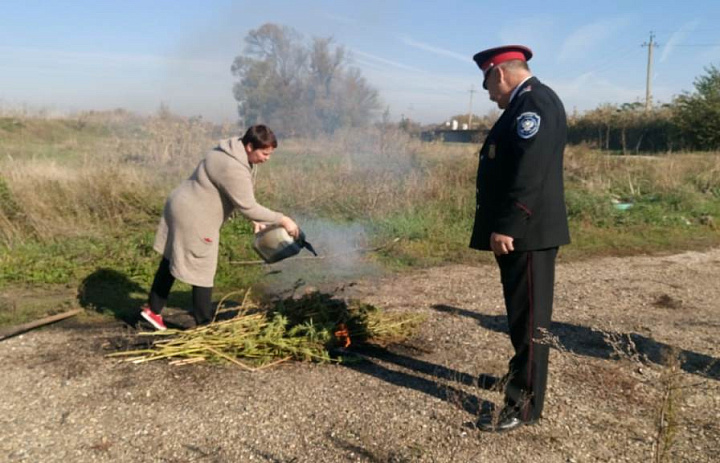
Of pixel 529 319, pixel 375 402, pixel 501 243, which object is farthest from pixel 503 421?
pixel 501 243

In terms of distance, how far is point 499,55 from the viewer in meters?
3.34

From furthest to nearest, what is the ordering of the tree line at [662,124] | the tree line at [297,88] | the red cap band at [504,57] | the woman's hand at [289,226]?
1. the tree line at [662,124]
2. the tree line at [297,88]
3. the woman's hand at [289,226]
4. the red cap band at [504,57]

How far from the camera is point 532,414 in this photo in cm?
333

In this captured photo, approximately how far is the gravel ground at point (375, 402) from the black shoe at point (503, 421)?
0.16ft

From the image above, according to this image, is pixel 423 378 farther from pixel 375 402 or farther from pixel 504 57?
pixel 504 57

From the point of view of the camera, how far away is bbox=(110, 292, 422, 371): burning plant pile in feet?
14.0

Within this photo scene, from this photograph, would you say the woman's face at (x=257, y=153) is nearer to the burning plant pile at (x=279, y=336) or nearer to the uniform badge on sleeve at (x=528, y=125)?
the burning plant pile at (x=279, y=336)

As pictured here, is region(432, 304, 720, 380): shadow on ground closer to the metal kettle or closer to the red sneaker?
the metal kettle

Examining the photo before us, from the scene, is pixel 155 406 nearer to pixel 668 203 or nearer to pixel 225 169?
pixel 225 169

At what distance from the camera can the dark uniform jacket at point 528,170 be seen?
3.08 metres

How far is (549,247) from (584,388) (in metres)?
1.23

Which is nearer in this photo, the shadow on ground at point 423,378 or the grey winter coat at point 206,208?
the shadow on ground at point 423,378

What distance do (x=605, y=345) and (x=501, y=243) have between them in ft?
7.02

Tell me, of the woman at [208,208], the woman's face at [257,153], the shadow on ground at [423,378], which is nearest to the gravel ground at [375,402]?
the shadow on ground at [423,378]
